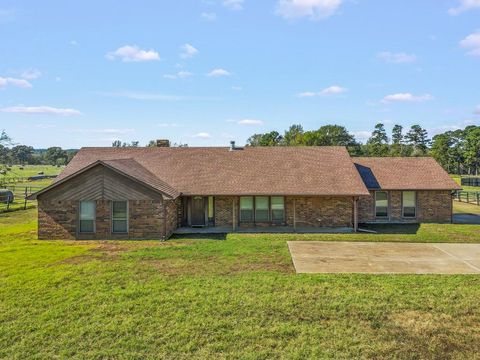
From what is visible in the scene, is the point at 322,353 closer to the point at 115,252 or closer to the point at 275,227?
the point at 115,252

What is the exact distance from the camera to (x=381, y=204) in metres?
21.7

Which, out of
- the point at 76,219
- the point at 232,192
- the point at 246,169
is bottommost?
the point at 76,219

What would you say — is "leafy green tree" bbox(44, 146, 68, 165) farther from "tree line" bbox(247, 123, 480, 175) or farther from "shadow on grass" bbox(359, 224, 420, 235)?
"shadow on grass" bbox(359, 224, 420, 235)

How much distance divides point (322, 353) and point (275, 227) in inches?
509

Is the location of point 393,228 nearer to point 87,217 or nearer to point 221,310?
point 221,310

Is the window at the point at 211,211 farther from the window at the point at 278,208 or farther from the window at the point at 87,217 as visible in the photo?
the window at the point at 87,217

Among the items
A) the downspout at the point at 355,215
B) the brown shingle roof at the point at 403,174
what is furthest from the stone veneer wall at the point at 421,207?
the downspout at the point at 355,215

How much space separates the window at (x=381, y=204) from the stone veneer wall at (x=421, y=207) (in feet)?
0.75

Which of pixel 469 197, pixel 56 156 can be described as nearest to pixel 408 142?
pixel 469 197

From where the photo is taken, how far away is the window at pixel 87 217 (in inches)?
674

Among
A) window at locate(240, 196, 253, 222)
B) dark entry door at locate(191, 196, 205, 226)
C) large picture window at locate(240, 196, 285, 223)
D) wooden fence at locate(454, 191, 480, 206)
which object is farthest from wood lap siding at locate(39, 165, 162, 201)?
wooden fence at locate(454, 191, 480, 206)

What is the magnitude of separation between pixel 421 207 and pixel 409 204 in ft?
2.21

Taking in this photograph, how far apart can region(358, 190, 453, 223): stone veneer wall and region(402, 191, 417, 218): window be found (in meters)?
0.21

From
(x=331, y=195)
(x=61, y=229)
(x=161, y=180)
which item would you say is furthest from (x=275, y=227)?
(x=61, y=229)
